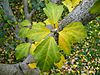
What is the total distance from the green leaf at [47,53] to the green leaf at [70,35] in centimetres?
5

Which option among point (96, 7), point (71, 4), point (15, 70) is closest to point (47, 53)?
point (96, 7)

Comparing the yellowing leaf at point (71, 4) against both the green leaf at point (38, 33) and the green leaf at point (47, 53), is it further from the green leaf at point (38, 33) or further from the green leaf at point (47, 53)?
the green leaf at point (47, 53)

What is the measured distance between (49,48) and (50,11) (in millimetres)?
189

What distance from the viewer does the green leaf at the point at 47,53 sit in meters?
0.80

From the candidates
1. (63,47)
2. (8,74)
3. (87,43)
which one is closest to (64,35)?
(63,47)

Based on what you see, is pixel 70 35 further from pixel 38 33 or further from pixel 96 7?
pixel 96 7

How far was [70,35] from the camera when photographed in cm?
84

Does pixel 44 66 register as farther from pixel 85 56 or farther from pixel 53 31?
pixel 85 56

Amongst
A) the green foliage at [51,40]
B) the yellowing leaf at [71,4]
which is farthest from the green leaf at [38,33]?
the yellowing leaf at [71,4]

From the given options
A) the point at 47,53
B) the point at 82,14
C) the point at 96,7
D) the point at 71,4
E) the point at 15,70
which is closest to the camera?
the point at 96,7

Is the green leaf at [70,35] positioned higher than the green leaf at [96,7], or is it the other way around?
the green leaf at [96,7]

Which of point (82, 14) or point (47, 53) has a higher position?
point (82, 14)

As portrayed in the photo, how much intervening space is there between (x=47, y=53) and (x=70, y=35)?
11 centimetres

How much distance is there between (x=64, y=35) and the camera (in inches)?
33.5
